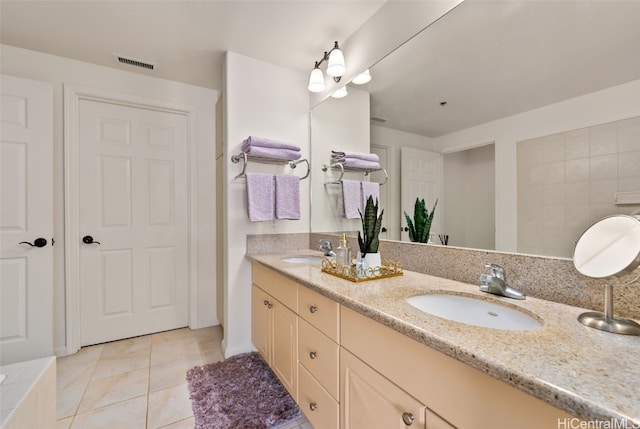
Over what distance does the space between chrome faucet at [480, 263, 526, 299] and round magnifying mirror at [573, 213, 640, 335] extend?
19cm

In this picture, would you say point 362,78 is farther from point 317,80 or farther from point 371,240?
point 371,240

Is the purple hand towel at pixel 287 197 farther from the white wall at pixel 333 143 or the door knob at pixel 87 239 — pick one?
the door knob at pixel 87 239

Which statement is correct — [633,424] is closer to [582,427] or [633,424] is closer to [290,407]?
[582,427]

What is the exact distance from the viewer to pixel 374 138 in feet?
5.60

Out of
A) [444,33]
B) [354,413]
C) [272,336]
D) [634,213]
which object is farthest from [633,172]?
[272,336]

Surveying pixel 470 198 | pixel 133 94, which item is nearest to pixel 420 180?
pixel 470 198

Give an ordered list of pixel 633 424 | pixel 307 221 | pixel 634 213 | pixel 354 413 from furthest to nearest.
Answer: pixel 307 221, pixel 354 413, pixel 634 213, pixel 633 424

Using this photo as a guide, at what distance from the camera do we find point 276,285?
61.2 inches

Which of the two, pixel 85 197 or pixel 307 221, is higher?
pixel 85 197

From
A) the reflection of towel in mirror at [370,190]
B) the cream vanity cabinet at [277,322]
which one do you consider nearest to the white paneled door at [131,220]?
the cream vanity cabinet at [277,322]

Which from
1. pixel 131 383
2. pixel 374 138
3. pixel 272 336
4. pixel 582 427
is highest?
pixel 374 138

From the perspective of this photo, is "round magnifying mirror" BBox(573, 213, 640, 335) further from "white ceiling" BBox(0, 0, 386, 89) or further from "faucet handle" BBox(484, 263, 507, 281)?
"white ceiling" BBox(0, 0, 386, 89)

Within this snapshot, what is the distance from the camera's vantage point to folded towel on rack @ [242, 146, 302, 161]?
1924 millimetres

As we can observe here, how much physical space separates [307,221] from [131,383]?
1594 mm
